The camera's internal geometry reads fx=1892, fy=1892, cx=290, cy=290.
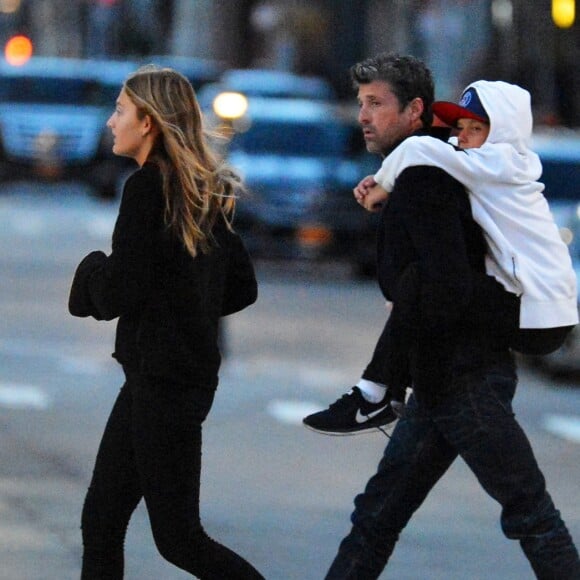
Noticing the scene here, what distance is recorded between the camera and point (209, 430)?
10.8 m

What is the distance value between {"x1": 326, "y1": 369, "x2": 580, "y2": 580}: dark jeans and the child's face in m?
0.64

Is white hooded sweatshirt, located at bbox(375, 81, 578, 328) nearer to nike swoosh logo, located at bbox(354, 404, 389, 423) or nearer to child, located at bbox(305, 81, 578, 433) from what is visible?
child, located at bbox(305, 81, 578, 433)

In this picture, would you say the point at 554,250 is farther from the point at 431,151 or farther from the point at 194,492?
the point at 194,492

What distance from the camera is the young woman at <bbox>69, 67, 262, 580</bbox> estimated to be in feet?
16.5

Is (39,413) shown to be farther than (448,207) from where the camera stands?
Yes

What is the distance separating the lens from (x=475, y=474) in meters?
5.24

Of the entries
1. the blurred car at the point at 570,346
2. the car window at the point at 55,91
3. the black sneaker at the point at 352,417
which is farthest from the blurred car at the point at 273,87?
the black sneaker at the point at 352,417

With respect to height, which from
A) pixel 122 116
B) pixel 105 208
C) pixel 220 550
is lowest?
pixel 105 208

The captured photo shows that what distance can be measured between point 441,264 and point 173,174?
77 cm

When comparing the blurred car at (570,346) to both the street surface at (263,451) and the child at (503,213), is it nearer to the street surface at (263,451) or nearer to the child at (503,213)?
the street surface at (263,451)

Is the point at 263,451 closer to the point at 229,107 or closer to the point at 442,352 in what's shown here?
the point at 442,352

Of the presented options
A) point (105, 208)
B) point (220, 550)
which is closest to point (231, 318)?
point (220, 550)

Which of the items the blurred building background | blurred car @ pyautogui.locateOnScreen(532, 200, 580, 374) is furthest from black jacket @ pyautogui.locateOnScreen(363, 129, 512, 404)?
the blurred building background

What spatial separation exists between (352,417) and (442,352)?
355 millimetres
